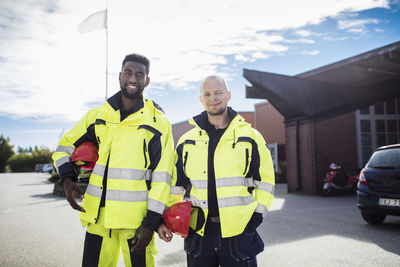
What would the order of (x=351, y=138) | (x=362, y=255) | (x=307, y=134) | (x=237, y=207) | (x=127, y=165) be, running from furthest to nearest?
(x=351, y=138) → (x=307, y=134) → (x=362, y=255) → (x=127, y=165) → (x=237, y=207)

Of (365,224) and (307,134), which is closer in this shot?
(365,224)

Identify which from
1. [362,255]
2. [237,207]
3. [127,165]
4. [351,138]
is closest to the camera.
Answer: [237,207]

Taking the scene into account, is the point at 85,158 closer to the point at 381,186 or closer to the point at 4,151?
the point at 381,186

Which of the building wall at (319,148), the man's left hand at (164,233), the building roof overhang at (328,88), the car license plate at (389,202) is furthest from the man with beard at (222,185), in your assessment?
the building wall at (319,148)

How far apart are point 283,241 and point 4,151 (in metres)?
73.4

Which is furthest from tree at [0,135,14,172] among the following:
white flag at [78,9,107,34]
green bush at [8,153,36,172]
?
white flag at [78,9,107,34]

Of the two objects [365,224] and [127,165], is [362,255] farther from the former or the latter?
[127,165]

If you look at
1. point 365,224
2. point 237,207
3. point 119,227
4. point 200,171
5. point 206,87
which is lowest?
point 365,224

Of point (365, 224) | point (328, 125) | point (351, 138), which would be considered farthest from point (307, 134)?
point (365, 224)

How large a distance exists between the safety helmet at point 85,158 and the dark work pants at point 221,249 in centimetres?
99

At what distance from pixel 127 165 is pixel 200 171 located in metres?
0.55

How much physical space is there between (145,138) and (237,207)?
34.4 inches

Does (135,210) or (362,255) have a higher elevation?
(135,210)

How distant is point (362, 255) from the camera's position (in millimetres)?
5020
